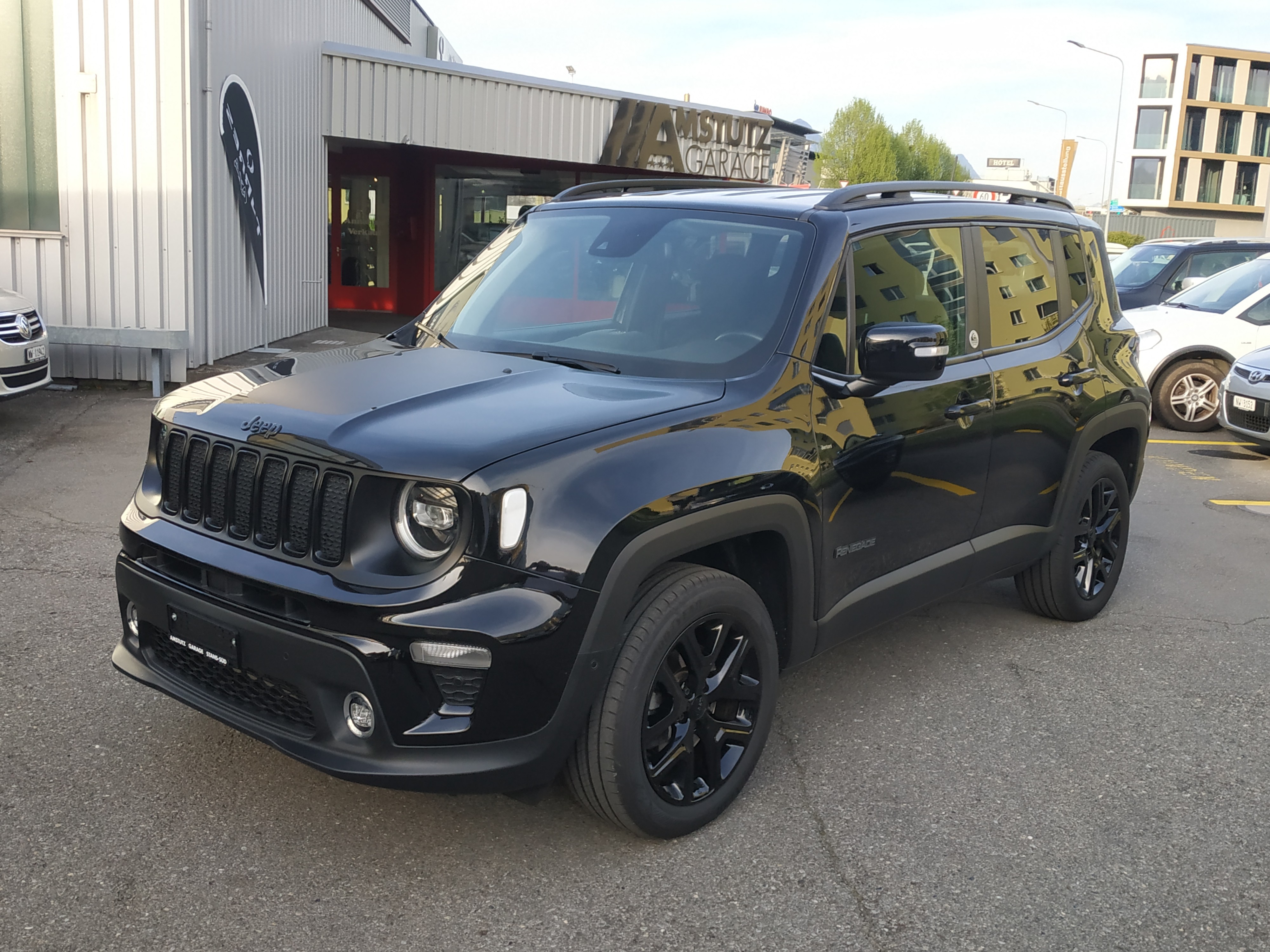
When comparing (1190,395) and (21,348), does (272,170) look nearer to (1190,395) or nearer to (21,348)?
(21,348)

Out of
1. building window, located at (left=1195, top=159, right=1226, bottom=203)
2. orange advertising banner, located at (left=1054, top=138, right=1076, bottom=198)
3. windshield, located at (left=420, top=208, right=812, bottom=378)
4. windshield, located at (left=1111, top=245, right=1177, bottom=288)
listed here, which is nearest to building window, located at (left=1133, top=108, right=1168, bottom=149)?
building window, located at (left=1195, top=159, right=1226, bottom=203)

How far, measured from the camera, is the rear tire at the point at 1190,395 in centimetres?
1148

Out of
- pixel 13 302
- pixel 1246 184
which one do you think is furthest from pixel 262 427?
pixel 1246 184

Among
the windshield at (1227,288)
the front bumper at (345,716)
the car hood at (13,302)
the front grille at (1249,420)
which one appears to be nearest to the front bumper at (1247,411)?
the front grille at (1249,420)

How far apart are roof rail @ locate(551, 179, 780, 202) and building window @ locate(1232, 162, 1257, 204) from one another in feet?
277

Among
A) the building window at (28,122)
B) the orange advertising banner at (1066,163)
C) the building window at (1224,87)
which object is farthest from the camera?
the building window at (1224,87)

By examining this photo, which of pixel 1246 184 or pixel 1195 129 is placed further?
pixel 1246 184

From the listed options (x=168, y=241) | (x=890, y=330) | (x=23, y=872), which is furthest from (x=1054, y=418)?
(x=168, y=241)

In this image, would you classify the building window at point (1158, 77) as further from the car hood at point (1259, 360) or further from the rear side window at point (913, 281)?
the rear side window at point (913, 281)

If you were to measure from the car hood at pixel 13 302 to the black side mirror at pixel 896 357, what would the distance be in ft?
23.2

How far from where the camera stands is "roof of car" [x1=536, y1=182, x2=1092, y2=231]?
12.8 ft

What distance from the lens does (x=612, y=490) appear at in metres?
2.86

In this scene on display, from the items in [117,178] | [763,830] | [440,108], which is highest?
[440,108]

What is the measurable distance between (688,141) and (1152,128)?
231 feet
